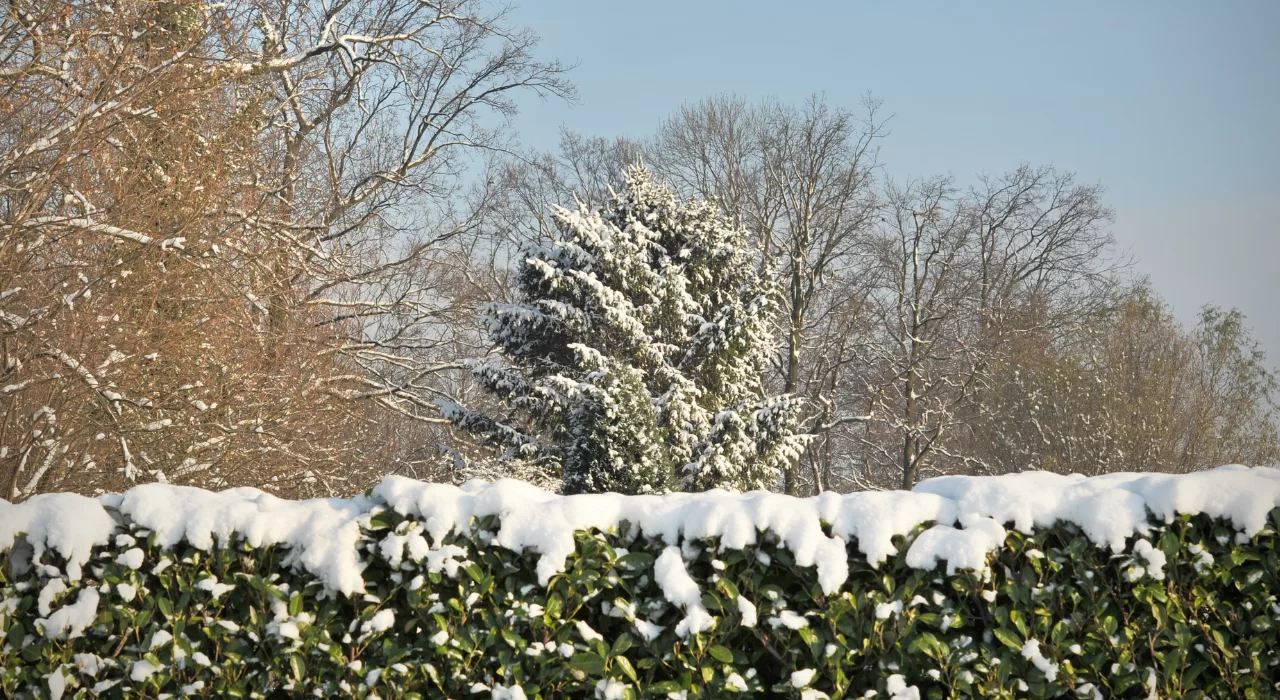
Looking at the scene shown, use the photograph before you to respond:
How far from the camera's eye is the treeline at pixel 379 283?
6.41 metres

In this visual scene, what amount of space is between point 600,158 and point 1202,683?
26.7 metres

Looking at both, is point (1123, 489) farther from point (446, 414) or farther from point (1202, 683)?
point (446, 414)

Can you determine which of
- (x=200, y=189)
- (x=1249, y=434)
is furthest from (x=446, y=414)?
(x=1249, y=434)

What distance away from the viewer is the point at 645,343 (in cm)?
1546

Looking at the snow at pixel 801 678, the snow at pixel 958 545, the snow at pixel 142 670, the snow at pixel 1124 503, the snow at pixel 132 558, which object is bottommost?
the snow at pixel 142 670

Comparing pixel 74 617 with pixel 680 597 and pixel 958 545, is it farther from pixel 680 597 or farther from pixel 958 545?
pixel 958 545

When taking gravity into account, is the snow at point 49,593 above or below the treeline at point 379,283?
below

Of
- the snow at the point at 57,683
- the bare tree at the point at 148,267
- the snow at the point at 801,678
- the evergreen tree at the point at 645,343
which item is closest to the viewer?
the snow at the point at 801,678

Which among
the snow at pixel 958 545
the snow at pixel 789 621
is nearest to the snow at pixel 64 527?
the snow at pixel 789 621

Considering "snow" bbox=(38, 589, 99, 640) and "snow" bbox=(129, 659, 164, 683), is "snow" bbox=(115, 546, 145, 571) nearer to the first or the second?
"snow" bbox=(38, 589, 99, 640)

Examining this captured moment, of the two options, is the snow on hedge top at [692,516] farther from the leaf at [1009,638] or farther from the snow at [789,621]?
the leaf at [1009,638]

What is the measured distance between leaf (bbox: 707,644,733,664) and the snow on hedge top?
33cm

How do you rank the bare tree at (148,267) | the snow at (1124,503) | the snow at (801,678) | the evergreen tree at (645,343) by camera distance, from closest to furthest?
the snow at (801,678)
the snow at (1124,503)
the bare tree at (148,267)
the evergreen tree at (645,343)

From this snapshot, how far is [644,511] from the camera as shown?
130 inches
